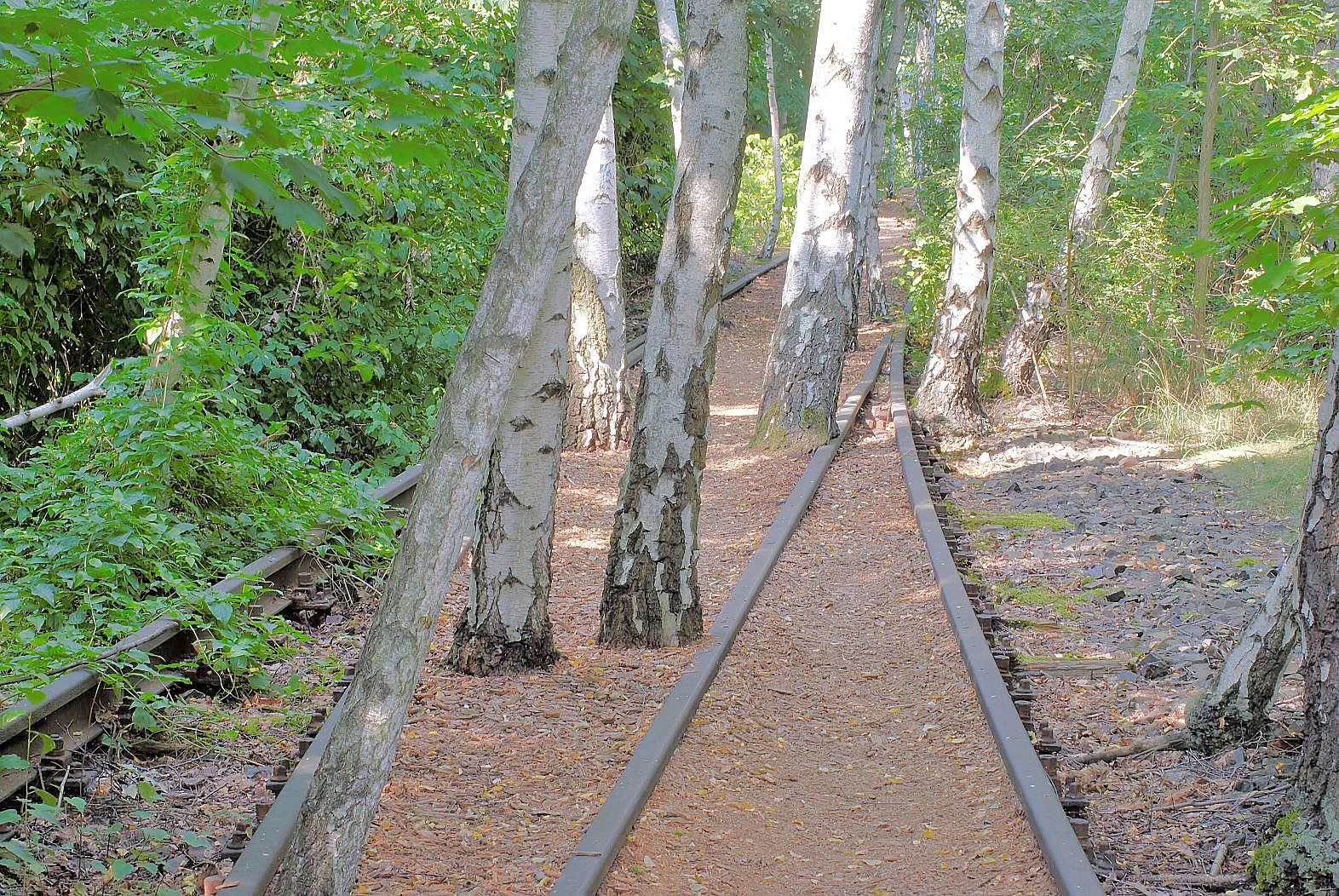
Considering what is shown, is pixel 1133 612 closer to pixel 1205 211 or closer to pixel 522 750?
pixel 522 750

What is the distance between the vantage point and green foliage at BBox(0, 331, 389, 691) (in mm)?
4887

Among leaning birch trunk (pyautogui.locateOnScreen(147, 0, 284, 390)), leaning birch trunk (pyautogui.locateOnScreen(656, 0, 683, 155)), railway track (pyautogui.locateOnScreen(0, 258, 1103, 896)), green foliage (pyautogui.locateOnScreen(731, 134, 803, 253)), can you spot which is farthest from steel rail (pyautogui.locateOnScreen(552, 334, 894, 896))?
green foliage (pyautogui.locateOnScreen(731, 134, 803, 253))

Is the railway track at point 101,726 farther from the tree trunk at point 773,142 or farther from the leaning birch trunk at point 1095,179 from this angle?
the tree trunk at point 773,142

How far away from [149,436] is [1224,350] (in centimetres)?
1153

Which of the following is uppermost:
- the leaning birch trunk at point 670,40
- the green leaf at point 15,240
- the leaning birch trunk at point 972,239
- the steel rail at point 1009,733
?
the leaning birch trunk at point 670,40

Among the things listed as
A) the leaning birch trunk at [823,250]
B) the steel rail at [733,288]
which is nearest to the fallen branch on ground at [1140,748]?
the leaning birch trunk at [823,250]

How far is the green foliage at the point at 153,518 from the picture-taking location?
4.89m

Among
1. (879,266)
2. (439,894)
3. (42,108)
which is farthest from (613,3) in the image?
(879,266)

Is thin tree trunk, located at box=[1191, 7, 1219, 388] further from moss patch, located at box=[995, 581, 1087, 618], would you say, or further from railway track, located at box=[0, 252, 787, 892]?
railway track, located at box=[0, 252, 787, 892]

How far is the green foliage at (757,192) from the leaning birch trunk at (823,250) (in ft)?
50.1

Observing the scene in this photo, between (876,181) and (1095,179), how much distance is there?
22.9ft

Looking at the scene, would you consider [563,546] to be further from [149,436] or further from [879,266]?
[879,266]

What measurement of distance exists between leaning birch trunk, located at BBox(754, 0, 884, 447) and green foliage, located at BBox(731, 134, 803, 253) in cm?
1528

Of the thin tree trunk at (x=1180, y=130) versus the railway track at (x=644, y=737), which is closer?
the railway track at (x=644, y=737)
